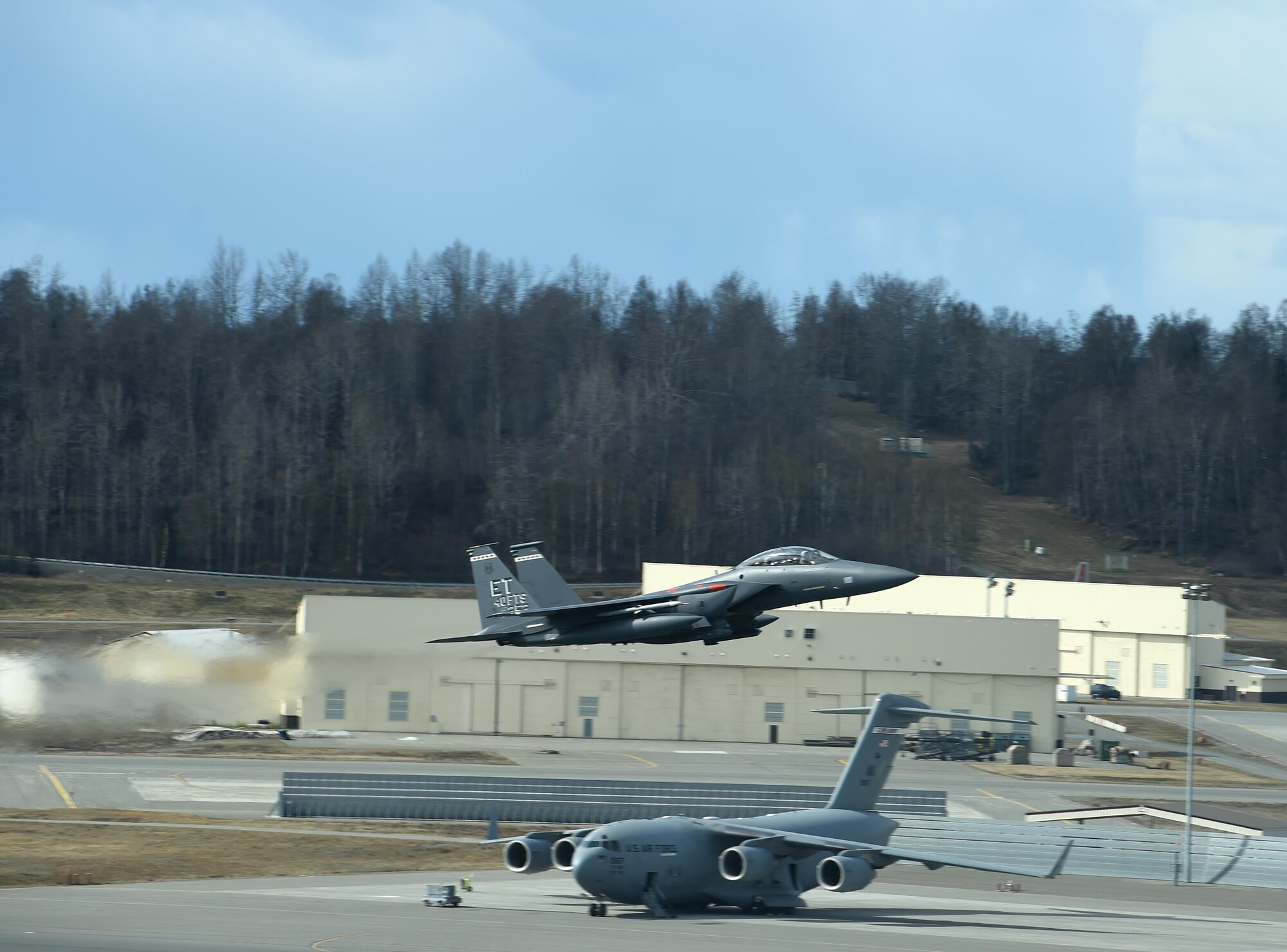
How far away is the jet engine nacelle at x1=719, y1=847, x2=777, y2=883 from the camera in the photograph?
29.8 m

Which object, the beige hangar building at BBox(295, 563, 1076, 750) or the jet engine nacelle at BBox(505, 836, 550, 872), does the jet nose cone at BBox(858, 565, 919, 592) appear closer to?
the jet engine nacelle at BBox(505, 836, 550, 872)

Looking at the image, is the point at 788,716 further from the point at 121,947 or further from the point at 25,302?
the point at 25,302

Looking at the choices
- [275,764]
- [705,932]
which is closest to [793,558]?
[705,932]

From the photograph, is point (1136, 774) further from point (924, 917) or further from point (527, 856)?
point (527, 856)

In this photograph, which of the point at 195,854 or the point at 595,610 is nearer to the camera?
the point at 195,854

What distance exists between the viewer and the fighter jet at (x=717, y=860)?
2950 cm

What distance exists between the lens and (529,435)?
13662 cm

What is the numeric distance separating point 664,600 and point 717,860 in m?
11.0

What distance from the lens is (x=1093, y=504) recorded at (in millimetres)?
152250

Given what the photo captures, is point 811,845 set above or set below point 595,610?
below

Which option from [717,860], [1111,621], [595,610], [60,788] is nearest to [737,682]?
[595,610]

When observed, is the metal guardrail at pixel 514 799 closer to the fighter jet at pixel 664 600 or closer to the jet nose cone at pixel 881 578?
the fighter jet at pixel 664 600

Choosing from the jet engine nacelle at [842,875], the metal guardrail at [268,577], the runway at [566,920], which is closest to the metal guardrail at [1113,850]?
the runway at [566,920]

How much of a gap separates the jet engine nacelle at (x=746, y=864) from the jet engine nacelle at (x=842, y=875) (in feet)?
3.93
